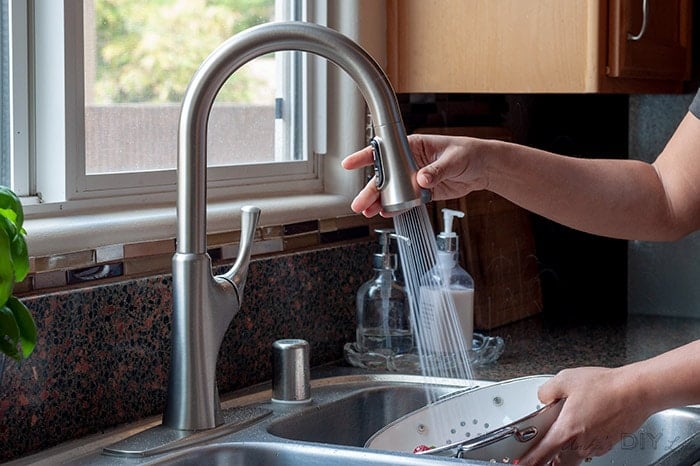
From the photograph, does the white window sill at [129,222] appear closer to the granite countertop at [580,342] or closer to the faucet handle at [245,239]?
the faucet handle at [245,239]

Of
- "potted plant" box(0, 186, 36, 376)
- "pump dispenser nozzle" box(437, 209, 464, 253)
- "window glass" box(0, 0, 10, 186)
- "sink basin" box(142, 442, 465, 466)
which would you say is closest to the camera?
"potted plant" box(0, 186, 36, 376)

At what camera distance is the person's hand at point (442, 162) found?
1369mm

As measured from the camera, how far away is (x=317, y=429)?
1504 mm

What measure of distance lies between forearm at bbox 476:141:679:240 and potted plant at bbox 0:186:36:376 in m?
0.62

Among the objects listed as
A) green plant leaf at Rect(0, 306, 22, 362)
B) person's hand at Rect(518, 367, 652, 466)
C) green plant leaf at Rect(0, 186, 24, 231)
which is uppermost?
green plant leaf at Rect(0, 186, 24, 231)

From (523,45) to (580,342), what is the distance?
54 cm

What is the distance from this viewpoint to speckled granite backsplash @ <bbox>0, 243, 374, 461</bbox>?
1285mm

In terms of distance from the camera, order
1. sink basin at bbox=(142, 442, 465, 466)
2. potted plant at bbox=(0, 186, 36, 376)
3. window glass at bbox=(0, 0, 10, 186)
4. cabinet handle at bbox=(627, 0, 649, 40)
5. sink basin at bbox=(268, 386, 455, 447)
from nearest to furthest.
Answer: potted plant at bbox=(0, 186, 36, 376) < sink basin at bbox=(142, 442, 465, 466) < window glass at bbox=(0, 0, 10, 186) < sink basin at bbox=(268, 386, 455, 447) < cabinet handle at bbox=(627, 0, 649, 40)

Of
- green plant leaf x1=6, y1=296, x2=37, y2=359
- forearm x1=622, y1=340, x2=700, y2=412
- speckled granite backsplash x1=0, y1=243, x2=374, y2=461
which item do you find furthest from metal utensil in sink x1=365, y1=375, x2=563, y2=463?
green plant leaf x1=6, y1=296, x2=37, y2=359

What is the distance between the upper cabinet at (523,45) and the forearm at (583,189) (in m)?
0.18

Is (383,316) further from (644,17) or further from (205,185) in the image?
(644,17)

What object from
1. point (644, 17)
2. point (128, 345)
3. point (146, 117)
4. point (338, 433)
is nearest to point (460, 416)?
point (338, 433)

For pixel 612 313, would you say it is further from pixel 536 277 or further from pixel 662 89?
pixel 662 89

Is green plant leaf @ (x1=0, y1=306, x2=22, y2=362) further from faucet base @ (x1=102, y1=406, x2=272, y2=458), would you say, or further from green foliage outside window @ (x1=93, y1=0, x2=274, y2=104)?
green foliage outside window @ (x1=93, y1=0, x2=274, y2=104)
